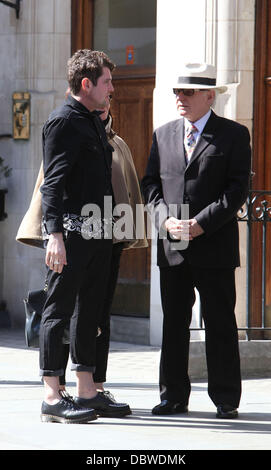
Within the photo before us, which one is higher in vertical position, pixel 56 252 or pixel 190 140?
pixel 190 140

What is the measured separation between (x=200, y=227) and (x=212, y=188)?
9.8 inches

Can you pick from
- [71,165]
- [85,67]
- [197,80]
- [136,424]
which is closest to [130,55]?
[197,80]

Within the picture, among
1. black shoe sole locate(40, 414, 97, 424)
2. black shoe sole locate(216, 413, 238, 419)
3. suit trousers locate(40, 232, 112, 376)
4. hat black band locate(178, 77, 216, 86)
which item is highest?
hat black band locate(178, 77, 216, 86)

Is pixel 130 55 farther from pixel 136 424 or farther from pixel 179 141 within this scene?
pixel 136 424

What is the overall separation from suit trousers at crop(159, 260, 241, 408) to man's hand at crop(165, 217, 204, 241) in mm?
199

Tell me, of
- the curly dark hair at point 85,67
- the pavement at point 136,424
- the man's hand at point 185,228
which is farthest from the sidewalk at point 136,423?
the curly dark hair at point 85,67

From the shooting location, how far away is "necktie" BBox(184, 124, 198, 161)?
593 cm

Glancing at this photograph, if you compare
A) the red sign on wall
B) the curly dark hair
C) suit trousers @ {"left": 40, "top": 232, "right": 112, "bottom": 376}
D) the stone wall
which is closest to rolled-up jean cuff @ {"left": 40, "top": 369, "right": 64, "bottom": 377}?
suit trousers @ {"left": 40, "top": 232, "right": 112, "bottom": 376}

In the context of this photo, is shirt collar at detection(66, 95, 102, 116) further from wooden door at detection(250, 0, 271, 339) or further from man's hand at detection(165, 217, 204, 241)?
wooden door at detection(250, 0, 271, 339)

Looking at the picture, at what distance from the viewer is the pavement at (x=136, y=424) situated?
4.93 metres

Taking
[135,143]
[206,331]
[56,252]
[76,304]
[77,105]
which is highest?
[77,105]

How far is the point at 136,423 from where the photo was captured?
18.4ft

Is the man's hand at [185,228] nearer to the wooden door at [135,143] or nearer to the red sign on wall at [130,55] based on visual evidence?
the wooden door at [135,143]
